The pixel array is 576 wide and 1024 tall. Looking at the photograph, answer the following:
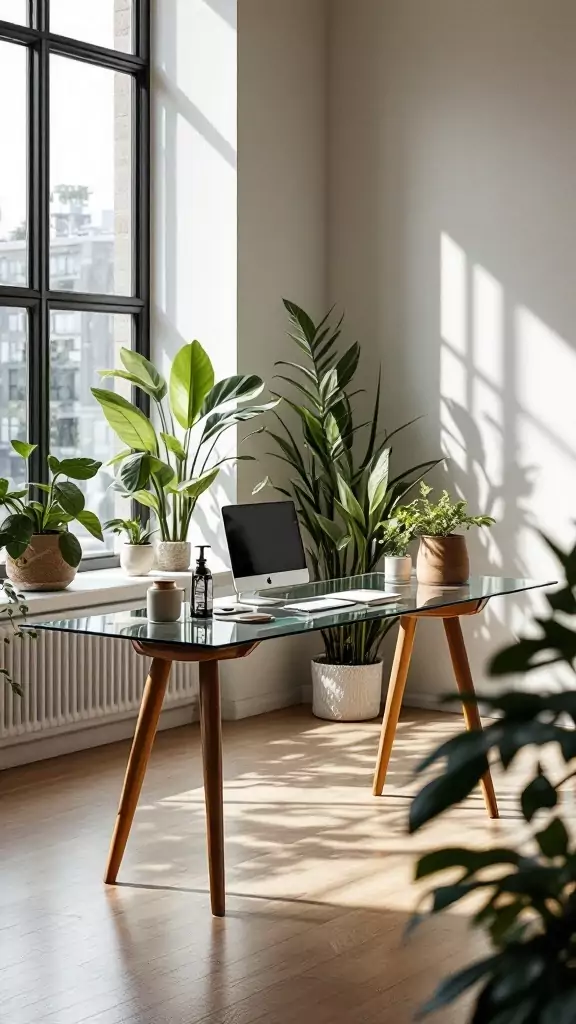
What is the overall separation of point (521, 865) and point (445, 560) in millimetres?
3631

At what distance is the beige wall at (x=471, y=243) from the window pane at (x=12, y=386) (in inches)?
65.5

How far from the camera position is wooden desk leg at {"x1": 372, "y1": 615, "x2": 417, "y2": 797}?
461 cm

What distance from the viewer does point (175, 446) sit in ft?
18.7

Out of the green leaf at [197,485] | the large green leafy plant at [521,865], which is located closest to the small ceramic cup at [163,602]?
the green leaf at [197,485]

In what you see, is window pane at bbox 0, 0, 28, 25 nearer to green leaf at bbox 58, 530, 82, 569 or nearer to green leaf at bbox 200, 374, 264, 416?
green leaf at bbox 200, 374, 264, 416

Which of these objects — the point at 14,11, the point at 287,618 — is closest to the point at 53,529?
the point at 287,618

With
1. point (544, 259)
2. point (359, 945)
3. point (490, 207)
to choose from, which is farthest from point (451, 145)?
point (359, 945)

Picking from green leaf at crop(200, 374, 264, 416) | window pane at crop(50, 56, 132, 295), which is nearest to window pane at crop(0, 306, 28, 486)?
Answer: window pane at crop(50, 56, 132, 295)

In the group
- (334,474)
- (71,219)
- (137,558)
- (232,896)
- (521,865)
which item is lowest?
(232,896)

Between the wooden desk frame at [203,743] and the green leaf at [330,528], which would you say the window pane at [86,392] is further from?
the wooden desk frame at [203,743]

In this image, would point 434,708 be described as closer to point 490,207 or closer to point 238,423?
point 238,423

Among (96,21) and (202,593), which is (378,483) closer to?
(202,593)

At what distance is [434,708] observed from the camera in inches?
245

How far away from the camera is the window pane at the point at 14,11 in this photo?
546 centimetres
